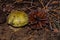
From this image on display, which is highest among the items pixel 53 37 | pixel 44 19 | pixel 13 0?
pixel 13 0

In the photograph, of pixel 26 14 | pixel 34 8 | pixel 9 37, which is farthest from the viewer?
pixel 34 8

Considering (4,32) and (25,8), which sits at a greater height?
(25,8)

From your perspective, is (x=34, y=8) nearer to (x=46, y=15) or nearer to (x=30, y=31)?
(x=46, y=15)

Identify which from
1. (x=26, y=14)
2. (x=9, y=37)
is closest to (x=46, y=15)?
(x=26, y=14)

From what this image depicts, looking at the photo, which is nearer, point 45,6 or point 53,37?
point 53,37

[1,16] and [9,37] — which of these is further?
[1,16]

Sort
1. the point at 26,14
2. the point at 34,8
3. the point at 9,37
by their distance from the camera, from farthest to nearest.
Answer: the point at 34,8 → the point at 26,14 → the point at 9,37

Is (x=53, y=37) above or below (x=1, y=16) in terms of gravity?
below

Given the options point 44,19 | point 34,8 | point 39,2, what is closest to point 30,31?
point 44,19

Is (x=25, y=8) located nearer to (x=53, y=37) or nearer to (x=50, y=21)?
(x=50, y=21)
